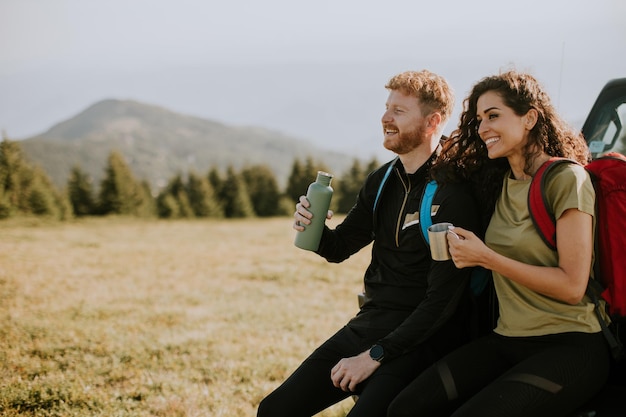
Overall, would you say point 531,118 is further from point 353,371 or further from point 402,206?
point 353,371

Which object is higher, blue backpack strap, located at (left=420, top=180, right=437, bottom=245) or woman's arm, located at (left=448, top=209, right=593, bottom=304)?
blue backpack strap, located at (left=420, top=180, right=437, bottom=245)

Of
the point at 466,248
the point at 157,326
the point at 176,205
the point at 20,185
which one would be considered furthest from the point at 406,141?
the point at 176,205

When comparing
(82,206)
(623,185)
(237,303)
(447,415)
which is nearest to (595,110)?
(623,185)

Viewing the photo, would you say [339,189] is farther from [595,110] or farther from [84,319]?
[595,110]

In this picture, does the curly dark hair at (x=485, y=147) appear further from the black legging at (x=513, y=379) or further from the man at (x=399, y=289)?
the black legging at (x=513, y=379)

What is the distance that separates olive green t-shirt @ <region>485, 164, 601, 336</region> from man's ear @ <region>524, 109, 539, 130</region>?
32 cm

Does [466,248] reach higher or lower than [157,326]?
higher

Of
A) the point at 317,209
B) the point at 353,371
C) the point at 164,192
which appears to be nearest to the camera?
the point at 353,371

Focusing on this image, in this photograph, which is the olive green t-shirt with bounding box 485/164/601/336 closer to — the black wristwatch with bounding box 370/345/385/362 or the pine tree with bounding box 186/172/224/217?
the black wristwatch with bounding box 370/345/385/362

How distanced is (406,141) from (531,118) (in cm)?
84

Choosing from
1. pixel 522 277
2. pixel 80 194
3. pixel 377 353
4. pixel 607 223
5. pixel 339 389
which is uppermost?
pixel 607 223

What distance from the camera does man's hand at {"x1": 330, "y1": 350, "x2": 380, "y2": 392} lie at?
325 cm

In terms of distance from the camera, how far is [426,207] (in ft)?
11.2

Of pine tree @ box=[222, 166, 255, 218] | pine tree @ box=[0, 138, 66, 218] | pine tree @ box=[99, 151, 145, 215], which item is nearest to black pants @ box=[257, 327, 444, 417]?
pine tree @ box=[0, 138, 66, 218]
